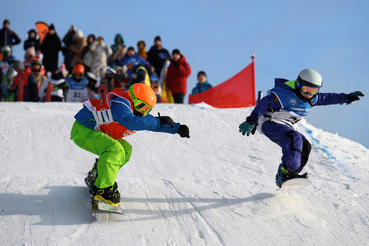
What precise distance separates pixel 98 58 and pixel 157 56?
2117 mm

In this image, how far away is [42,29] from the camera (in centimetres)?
1402

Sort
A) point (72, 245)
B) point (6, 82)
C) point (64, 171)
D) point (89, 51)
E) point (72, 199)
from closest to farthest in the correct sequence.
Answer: point (72, 245) → point (72, 199) → point (64, 171) → point (6, 82) → point (89, 51)

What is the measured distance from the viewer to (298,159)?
4621 mm

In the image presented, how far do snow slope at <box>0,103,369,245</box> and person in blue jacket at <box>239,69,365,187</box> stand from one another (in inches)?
23.1

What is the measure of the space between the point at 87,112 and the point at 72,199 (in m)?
1.05

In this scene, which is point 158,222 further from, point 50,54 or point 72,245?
point 50,54

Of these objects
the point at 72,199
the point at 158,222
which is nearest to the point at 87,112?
the point at 72,199

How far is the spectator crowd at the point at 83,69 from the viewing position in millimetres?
10211

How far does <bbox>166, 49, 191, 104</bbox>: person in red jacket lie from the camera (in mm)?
10492

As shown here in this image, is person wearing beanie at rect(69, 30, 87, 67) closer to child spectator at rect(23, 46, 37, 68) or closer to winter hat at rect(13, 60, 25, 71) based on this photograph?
child spectator at rect(23, 46, 37, 68)

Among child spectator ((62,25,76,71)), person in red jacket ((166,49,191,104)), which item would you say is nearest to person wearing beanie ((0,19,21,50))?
child spectator ((62,25,76,71))

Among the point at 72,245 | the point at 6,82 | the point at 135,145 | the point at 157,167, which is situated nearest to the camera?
the point at 72,245

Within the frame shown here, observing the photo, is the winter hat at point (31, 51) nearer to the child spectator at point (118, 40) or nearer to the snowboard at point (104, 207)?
the child spectator at point (118, 40)

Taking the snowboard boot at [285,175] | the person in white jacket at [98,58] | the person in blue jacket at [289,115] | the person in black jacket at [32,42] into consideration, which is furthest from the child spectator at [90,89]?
the snowboard boot at [285,175]
